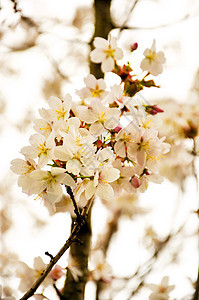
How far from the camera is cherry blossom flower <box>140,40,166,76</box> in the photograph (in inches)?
45.7

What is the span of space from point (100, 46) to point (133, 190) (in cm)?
57

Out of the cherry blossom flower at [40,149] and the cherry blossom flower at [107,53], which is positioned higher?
the cherry blossom flower at [107,53]

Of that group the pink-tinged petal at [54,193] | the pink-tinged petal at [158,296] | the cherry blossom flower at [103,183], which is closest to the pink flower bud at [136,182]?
the cherry blossom flower at [103,183]

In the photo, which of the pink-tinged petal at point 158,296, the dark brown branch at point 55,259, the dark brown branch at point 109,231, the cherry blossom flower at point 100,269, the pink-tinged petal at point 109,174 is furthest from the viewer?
the dark brown branch at point 109,231

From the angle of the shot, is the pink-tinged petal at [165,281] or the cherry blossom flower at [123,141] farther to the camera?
the pink-tinged petal at [165,281]

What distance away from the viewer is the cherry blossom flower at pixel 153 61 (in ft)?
3.81

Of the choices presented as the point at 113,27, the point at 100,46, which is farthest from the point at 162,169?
the point at 100,46

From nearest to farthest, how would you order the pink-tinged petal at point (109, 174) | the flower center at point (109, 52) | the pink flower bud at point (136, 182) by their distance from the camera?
the pink-tinged petal at point (109, 174) < the pink flower bud at point (136, 182) < the flower center at point (109, 52)

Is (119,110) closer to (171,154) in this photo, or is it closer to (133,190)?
(133,190)

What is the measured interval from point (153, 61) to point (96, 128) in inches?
17.0

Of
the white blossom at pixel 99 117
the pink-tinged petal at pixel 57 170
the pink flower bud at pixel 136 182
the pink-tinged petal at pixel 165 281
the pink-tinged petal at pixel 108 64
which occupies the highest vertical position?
the pink-tinged petal at pixel 108 64

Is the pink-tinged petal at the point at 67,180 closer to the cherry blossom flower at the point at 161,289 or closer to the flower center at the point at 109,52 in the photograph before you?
the flower center at the point at 109,52

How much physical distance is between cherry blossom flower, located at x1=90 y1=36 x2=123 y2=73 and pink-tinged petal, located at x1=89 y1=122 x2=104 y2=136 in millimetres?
352

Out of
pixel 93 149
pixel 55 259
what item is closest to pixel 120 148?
pixel 93 149
